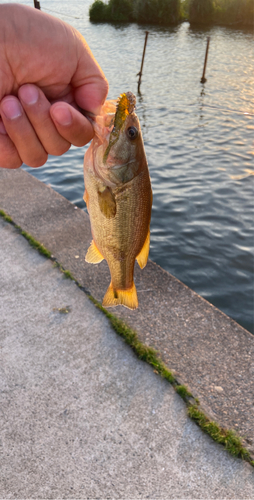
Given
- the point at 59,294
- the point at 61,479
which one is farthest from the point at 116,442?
the point at 59,294

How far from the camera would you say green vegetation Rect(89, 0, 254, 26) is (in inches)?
1688

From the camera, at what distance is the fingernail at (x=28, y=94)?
1695mm

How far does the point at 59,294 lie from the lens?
4.53 meters

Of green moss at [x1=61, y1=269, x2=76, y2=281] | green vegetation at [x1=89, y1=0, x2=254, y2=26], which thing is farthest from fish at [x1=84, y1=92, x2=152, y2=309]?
green vegetation at [x1=89, y1=0, x2=254, y2=26]

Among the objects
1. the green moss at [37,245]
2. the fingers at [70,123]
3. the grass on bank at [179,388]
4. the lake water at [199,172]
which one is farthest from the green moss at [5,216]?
the fingers at [70,123]

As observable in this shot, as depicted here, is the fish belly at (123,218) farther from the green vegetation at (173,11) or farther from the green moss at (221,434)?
the green vegetation at (173,11)

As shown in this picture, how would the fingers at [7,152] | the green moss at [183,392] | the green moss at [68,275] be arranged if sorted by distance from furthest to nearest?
1. the green moss at [68,275]
2. the green moss at [183,392]
3. the fingers at [7,152]

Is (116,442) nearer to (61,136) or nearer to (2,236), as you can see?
(61,136)

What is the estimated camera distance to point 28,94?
1702 mm

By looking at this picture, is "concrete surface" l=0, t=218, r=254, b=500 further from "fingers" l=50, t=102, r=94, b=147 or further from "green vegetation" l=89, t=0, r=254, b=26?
"green vegetation" l=89, t=0, r=254, b=26

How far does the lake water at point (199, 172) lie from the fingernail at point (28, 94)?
4.69 meters

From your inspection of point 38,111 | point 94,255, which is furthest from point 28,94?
point 94,255

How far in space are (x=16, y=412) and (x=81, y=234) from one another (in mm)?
2911

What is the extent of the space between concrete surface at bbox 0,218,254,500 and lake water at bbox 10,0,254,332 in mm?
2583
